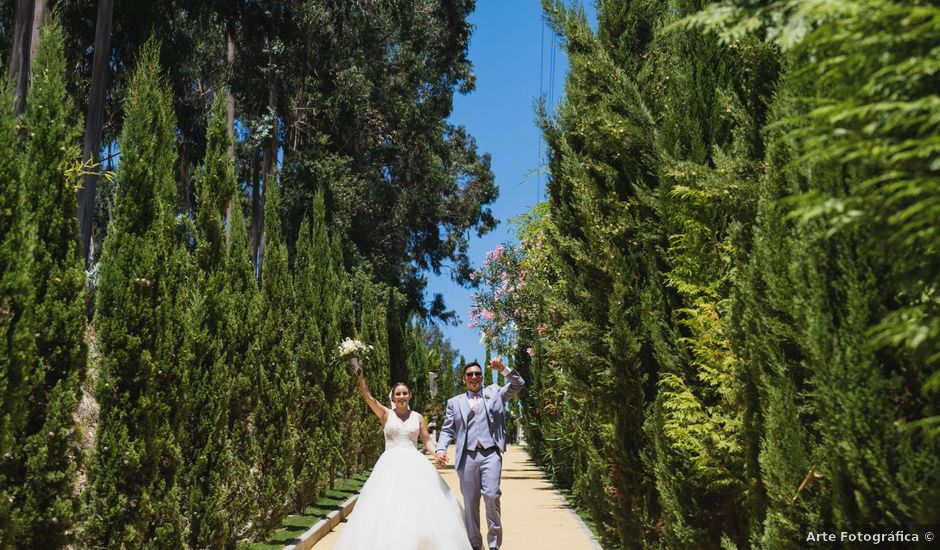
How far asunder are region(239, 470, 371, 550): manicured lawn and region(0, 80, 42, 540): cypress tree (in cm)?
535

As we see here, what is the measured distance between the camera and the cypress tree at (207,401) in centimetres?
1041

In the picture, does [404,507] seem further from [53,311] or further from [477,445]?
[53,311]

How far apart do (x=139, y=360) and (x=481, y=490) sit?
14.3 feet

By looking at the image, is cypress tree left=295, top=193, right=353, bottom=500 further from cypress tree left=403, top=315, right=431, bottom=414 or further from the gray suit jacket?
cypress tree left=403, top=315, right=431, bottom=414

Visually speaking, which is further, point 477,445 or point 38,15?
point 38,15

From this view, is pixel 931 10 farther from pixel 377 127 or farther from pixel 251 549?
pixel 377 127

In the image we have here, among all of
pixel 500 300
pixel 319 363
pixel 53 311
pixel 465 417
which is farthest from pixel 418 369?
pixel 53 311

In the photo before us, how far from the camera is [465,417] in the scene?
1121cm

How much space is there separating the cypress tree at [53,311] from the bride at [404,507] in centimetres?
300

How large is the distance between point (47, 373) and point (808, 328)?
6128 millimetres

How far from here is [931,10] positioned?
2748 millimetres

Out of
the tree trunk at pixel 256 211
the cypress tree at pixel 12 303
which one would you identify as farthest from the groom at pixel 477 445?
the tree trunk at pixel 256 211

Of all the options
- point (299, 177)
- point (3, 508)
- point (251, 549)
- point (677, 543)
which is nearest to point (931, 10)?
point (677, 543)

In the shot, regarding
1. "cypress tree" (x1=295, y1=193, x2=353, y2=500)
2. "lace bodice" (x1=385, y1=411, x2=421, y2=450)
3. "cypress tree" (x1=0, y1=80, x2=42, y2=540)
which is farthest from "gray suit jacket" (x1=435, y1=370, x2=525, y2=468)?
"cypress tree" (x1=295, y1=193, x2=353, y2=500)
